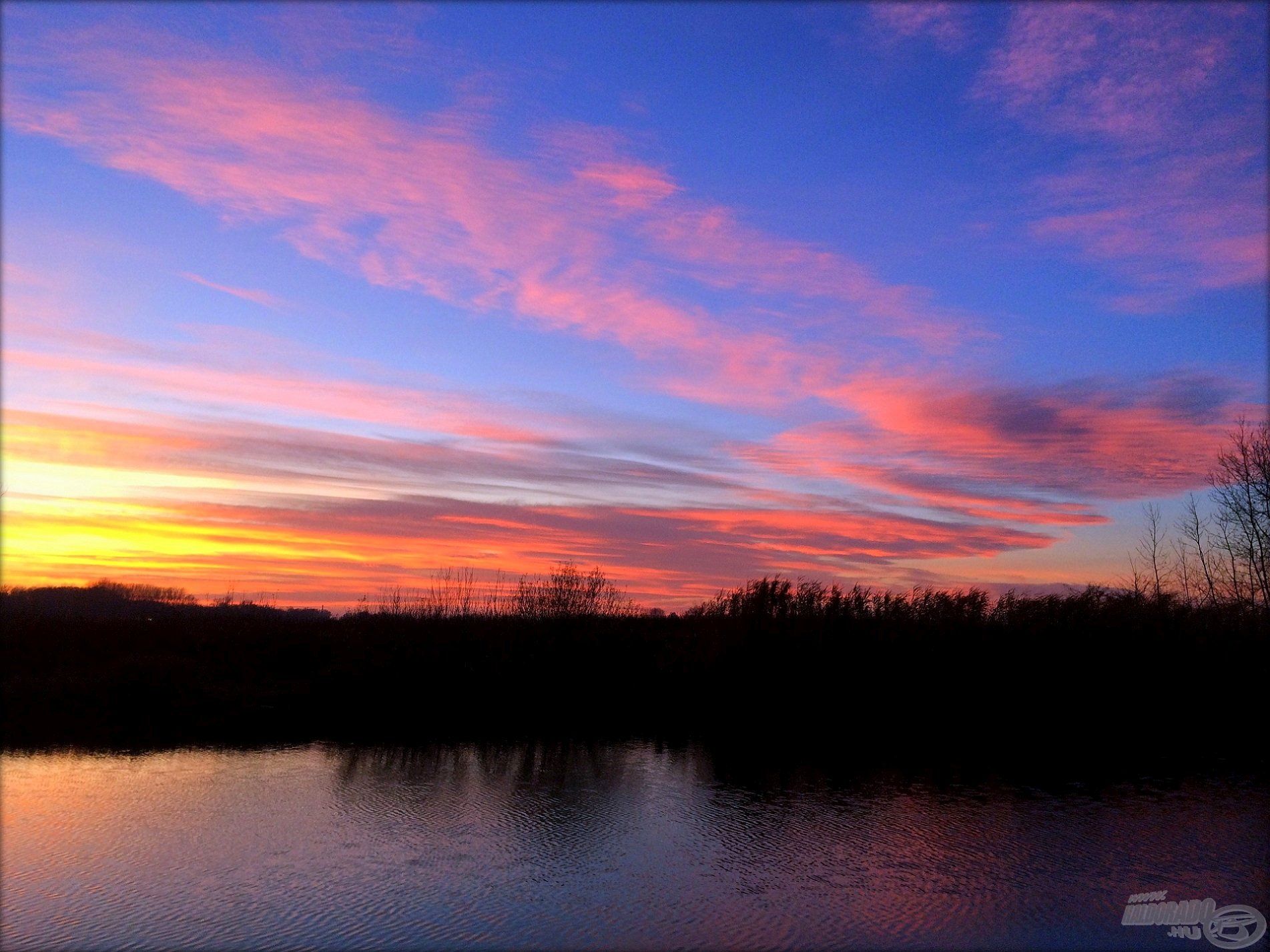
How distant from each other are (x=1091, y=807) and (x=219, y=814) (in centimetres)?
934

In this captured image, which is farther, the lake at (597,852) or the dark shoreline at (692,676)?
the dark shoreline at (692,676)

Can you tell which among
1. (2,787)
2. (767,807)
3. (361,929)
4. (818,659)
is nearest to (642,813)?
(767,807)

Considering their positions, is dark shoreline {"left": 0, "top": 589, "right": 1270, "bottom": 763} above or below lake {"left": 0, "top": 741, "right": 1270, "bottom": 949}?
above

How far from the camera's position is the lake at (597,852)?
19.1ft

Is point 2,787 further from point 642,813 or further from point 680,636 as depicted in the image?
point 680,636

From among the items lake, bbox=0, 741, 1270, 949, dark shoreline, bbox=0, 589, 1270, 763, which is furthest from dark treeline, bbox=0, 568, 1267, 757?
lake, bbox=0, 741, 1270, 949

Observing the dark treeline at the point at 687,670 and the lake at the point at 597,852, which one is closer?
the lake at the point at 597,852

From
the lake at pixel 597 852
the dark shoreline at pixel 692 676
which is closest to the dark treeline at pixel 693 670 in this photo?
the dark shoreline at pixel 692 676

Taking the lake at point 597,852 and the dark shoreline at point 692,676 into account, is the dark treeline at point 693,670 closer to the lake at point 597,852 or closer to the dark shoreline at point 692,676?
the dark shoreline at point 692,676

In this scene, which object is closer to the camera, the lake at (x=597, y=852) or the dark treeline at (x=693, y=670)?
the lake at (x=597, y=852)

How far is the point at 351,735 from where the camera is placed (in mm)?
12875

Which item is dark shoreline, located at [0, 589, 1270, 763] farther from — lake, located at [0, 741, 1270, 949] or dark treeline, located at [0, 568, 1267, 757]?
lake, located at [0, 741, 1270, 949]

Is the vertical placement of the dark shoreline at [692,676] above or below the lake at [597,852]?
above

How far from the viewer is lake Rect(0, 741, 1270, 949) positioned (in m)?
5.83
